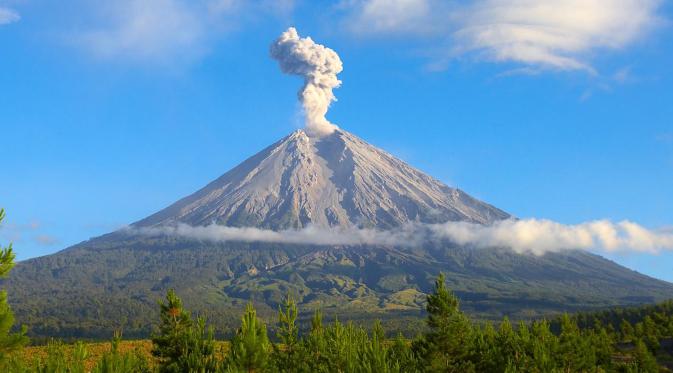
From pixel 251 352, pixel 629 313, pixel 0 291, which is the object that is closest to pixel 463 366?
pixel 251 352

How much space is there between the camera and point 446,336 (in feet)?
165

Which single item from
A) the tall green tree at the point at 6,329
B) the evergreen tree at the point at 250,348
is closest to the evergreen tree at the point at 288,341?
the evergreen tree at the point at 250,348

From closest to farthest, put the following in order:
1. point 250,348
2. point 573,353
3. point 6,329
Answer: point 6,329 < point 250,348 < point 573,353

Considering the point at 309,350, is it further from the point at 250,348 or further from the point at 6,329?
the point at 6,329

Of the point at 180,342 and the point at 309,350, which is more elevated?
the point at 309,350

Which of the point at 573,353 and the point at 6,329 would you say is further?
the point at 573,353

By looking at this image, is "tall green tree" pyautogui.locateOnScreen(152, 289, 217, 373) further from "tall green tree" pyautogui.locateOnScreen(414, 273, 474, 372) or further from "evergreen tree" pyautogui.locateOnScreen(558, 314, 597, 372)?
"evergreen tree" pyautogui.locateOnScreen(558, 314, 597, 372)

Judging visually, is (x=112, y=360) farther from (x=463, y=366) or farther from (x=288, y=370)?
(x=463, y=366)

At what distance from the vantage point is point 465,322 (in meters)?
52.2

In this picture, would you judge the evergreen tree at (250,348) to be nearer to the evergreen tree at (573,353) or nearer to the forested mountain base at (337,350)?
the forested mountain base at (337,350)

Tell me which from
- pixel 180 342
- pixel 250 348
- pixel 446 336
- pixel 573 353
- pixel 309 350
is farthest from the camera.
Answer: pixel 573 353

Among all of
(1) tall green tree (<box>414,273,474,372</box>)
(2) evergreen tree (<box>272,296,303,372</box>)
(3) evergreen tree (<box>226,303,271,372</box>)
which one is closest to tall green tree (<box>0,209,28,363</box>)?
(3) evergreen tree (<box>226,303,271,372</box>)

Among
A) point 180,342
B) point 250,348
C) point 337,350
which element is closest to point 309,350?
point 250,348

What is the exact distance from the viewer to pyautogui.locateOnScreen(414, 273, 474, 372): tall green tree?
166 feet
